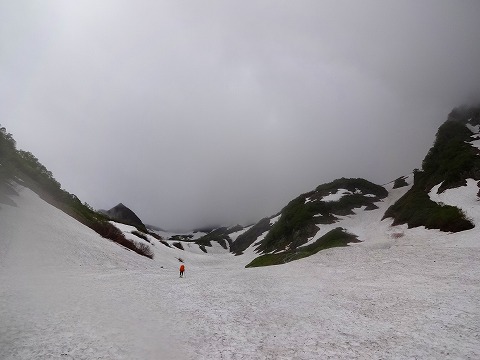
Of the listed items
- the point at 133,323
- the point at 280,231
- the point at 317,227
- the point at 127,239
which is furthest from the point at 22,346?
the point at 280,231

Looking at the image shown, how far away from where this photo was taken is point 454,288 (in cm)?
2220

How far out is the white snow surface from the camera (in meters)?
13.1

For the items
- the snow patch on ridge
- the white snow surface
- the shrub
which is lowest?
the white snow surface

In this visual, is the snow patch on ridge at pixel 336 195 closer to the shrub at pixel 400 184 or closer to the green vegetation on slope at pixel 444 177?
the green vegetation on slope at pixel 444 177

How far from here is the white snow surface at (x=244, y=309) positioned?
13.1 meters

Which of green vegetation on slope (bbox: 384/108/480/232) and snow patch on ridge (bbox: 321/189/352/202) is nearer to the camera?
green vegetation on slope (bbox: 384/108/480/232)

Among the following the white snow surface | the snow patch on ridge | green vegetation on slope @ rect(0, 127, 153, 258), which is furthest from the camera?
the snow patch on ridge

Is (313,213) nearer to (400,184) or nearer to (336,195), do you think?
(336,195)

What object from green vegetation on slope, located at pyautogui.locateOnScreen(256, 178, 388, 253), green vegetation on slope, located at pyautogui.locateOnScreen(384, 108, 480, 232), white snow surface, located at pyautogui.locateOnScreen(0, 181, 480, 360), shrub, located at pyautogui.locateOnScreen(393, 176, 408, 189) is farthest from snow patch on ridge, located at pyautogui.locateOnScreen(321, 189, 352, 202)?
white snow surface, located at pyautogui.locateOnScreen(0, 181, 480, 360)

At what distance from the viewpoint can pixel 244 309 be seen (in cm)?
1980

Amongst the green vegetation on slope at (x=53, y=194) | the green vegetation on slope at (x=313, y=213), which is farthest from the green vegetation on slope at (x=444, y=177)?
the green vegetation on slope at (x=53, y=194)

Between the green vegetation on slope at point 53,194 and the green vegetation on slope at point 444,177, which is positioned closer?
the green vegetation on slope at point 444,177

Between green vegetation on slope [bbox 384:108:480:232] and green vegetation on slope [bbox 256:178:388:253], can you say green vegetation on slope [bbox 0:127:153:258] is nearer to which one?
green vegetation on slope [bbox 256:178:388:253]

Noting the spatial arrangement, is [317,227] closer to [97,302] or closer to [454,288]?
[454,288]
